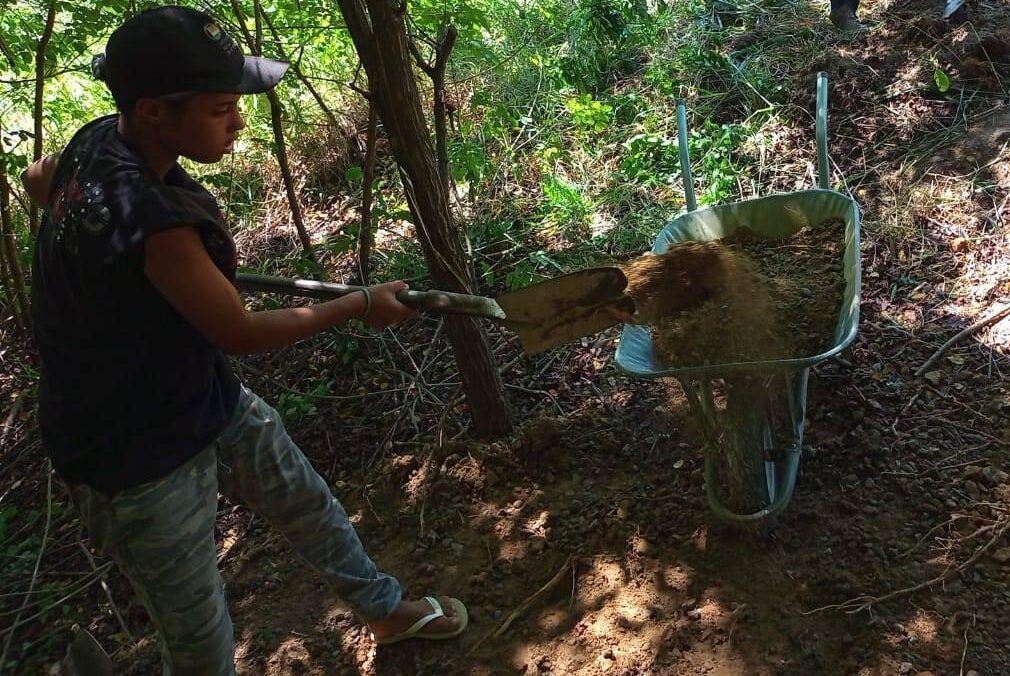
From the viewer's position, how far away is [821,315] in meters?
2.23

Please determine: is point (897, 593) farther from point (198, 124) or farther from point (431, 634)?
point (198, 124)

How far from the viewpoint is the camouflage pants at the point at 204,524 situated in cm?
161

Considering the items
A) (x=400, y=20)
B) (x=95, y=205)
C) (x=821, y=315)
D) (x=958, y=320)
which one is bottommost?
(x=958, y=320)

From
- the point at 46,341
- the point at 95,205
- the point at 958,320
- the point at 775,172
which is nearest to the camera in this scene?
the point at 95,205

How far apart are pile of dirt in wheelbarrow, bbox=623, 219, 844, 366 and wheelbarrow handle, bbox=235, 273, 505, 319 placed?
47 centimetres

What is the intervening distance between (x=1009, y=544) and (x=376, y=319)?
1.95 metres

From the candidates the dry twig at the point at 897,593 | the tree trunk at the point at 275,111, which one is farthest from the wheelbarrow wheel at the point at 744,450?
the tree trunk at the point at 275,111

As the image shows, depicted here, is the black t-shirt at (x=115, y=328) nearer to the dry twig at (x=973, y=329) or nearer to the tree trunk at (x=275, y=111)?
the tree trunk at (x=275, y=111)

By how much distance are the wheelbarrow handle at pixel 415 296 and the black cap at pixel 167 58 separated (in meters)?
0.55

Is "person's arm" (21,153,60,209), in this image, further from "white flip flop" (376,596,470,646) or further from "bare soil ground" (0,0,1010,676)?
"white flip flop" (376,596,470,646)

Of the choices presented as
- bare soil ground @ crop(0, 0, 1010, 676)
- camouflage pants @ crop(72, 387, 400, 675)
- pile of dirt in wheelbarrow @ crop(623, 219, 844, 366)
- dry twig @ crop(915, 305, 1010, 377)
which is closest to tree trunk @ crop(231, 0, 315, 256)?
bare soil ground @ crop(0, 0, 1010, 676)

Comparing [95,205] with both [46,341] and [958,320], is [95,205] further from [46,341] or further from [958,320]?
[958,320]

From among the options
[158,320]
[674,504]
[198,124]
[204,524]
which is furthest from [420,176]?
[674,504]

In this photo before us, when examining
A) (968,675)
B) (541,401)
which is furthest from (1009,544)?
(541,401)
